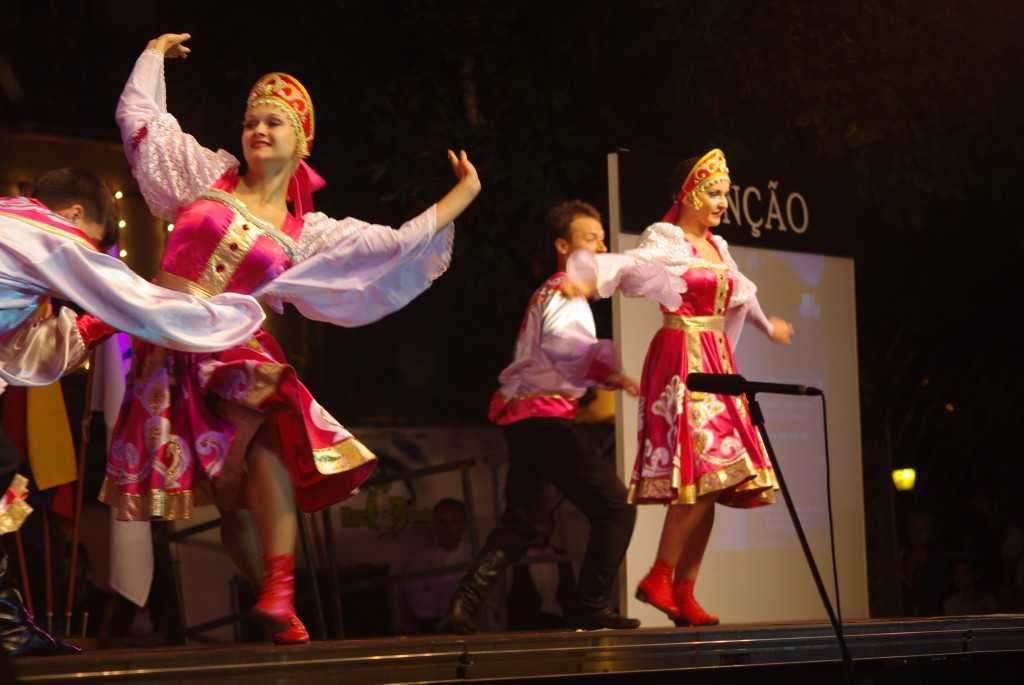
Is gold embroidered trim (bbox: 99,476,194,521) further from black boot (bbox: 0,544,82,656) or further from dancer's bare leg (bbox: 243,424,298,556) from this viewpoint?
black boot (bbox: 0,544,82,656)

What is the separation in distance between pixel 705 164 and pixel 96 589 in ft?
13.3

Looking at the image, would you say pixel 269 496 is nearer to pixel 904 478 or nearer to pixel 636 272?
pixel 636 272

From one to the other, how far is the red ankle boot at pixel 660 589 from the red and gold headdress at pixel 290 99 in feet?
6.10

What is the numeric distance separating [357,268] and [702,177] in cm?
158

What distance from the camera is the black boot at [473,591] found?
4.91 metres

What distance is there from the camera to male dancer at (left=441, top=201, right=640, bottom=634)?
15.9ft

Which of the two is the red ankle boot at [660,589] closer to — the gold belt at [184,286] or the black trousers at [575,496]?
the black trousers at [575,496]

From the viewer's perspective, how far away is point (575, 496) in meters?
5.06

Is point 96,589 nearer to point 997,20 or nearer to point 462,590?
point 462,590

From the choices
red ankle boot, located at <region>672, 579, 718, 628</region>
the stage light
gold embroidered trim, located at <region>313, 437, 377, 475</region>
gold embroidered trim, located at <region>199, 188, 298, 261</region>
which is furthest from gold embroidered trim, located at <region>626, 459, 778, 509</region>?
the stage light

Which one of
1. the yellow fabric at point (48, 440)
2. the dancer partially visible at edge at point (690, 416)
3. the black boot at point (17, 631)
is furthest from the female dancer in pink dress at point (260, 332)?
the yellow fabric at point (48, 440)

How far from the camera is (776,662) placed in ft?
13.5

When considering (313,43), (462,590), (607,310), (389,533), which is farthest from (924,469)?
(462,590)

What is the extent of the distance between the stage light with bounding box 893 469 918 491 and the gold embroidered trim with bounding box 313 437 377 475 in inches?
302
